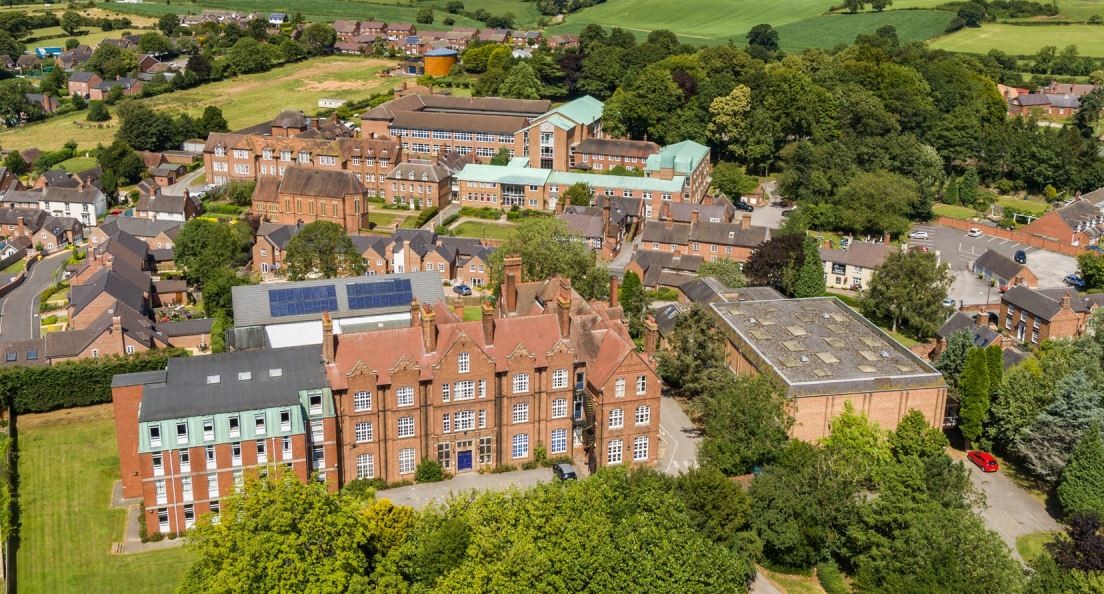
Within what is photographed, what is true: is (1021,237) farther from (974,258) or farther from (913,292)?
(913,292)

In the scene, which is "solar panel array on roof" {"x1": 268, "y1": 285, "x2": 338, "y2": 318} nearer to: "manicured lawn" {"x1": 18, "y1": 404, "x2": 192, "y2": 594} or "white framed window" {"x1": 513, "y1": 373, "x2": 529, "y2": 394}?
"manicured lawn" {"x1": 18, "y1": 404, "x2": 192, "y2": 594}

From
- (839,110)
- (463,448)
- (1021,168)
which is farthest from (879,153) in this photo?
(463,448)

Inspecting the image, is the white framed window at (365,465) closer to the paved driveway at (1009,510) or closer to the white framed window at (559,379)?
the white framed window at (559,379)

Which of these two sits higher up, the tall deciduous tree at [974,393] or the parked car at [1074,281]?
the tall deciduous tree at [974,393]

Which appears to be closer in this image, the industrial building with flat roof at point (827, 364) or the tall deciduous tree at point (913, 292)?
the industrial building with flat roof at point (827, 364)

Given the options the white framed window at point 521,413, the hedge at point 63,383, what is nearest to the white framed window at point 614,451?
the white framed window at point 521,413

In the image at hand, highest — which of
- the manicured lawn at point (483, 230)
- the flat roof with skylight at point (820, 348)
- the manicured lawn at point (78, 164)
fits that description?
the flat roof with skylight at point (820, 348)

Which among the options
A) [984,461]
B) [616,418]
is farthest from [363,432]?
[984,461]
